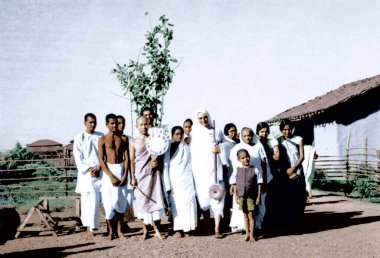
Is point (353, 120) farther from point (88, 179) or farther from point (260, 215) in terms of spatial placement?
point (88, 179)

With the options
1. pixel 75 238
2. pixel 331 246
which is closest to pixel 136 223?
pixel 75 238

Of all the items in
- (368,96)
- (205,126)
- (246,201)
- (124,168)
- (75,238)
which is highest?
(368,96)

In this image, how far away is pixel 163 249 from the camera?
590 cm

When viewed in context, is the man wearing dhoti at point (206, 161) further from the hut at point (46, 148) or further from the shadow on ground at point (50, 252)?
the hut at point (46, 148)

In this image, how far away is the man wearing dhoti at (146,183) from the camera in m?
6.68

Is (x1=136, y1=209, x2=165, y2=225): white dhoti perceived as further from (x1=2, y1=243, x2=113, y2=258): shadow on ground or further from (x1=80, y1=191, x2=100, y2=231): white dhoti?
(x1=80, y1=191, x2=100, y2=231): white dhoti

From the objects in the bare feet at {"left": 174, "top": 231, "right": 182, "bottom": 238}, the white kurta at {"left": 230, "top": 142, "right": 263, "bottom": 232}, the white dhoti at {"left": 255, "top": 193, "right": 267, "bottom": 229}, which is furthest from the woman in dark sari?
the bare feet at {"left": 174, "top": 231, "right": 182, "bottom": 238}

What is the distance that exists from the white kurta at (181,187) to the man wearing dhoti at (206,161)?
0.50 ft

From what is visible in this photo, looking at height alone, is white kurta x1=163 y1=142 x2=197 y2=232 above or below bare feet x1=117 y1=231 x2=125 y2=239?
above

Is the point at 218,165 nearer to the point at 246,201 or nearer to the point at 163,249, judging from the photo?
the point at 246,201

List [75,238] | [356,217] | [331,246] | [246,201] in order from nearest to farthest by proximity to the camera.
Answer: [331,246]
[246,201]
[75,238]
[356,217]

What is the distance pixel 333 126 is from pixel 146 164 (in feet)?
41.2

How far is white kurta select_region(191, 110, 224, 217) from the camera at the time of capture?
684 cm

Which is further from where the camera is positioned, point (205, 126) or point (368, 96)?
point (368, 96)
